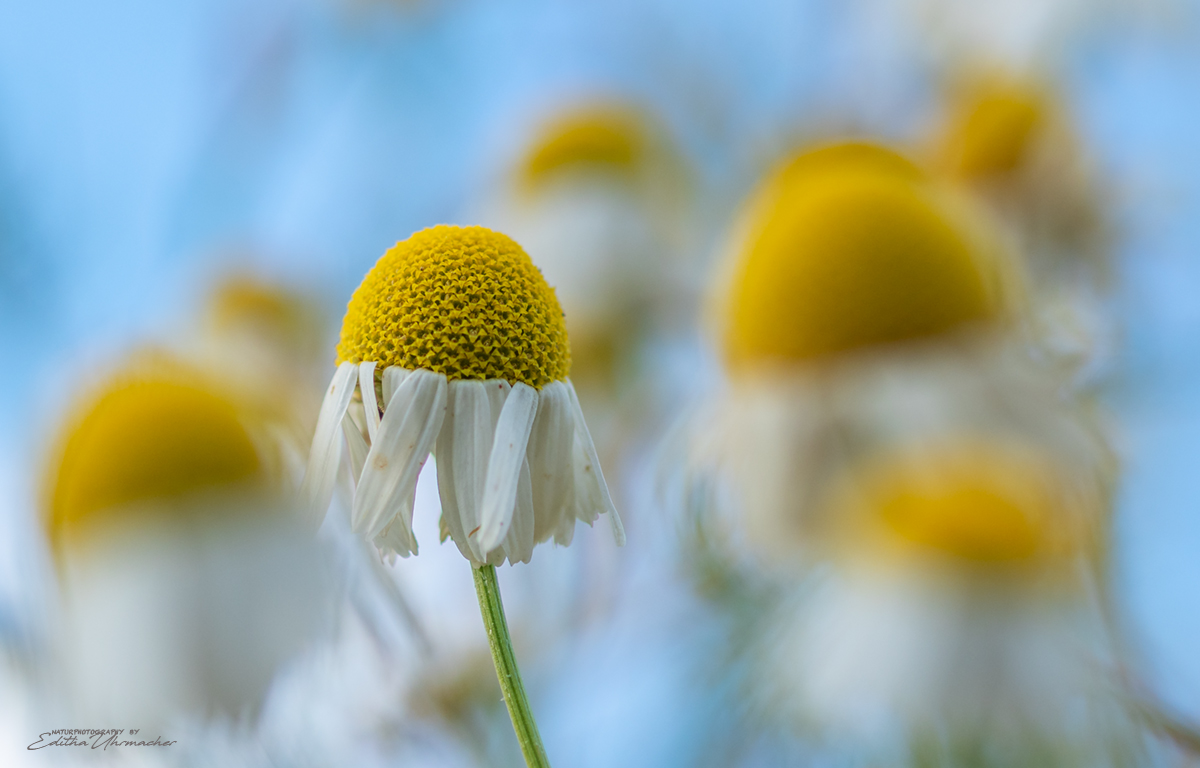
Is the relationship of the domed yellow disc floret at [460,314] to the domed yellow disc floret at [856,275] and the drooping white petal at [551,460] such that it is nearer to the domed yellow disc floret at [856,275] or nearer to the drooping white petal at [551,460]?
the drooping white petal at [551,460]

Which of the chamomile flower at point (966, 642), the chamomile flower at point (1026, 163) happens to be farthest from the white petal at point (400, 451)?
the chamomile flower at point (1026, 163)

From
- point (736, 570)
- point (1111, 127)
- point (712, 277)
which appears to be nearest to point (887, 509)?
point (736, 570)

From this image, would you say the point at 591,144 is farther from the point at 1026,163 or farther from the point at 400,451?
the point at 400,451

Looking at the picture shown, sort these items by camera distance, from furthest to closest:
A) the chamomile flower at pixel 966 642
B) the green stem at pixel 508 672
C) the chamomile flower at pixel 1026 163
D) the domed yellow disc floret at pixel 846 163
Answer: the chamomile flower at pixel 1026 163, the domed yellow disc floret at pixel 846 163, the chamomile flower at pixel 966 642, the green stem at pixel 508 672

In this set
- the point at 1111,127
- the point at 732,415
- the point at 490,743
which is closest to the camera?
the point at 490,743

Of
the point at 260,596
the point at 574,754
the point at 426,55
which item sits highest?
the point at 426,55

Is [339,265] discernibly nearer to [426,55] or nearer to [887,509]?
[426,55]
